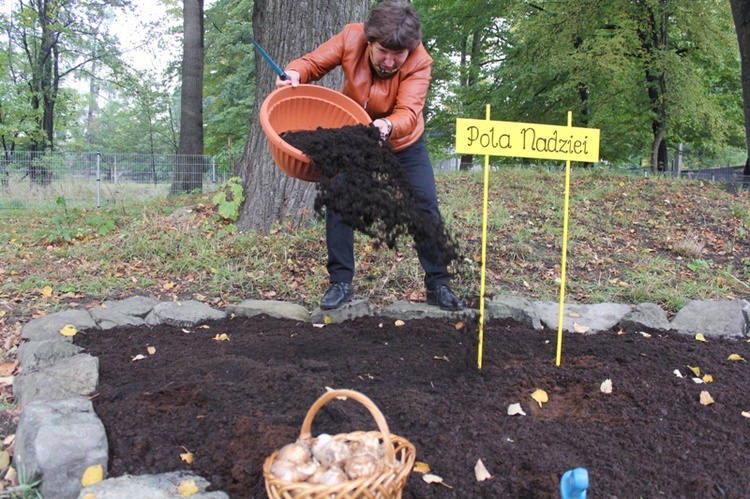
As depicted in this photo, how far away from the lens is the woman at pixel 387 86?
96.7 inches

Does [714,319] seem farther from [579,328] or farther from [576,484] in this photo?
[576,484]

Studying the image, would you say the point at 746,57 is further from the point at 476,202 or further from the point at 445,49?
the point at 445,49

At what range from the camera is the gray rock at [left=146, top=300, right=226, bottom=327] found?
2988 mm

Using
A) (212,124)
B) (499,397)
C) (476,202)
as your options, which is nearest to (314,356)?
(499,397)

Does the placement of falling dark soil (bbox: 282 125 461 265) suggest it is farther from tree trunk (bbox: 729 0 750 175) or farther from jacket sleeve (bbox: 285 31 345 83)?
tree trunk (bbox: 729 0 750 175)

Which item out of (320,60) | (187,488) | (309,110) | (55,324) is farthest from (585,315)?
(55,324)

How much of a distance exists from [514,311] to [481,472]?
66.8 inches

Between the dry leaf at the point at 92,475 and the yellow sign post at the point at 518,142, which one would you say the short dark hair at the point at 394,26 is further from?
the dry leaf at the point at 92,475

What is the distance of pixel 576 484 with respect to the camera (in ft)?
3.48

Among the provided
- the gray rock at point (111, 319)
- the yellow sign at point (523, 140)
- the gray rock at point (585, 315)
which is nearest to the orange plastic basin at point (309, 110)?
the yellow sign at point (523, 140)

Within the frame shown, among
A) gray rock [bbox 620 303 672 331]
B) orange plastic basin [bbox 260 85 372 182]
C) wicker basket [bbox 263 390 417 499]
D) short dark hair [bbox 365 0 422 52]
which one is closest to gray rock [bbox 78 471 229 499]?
wicker basket [bbox 263 390 417 499]

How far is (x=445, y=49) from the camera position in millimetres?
14000

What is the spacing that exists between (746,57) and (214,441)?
179 inches

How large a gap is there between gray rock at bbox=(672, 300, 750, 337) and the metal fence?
22.7ft
